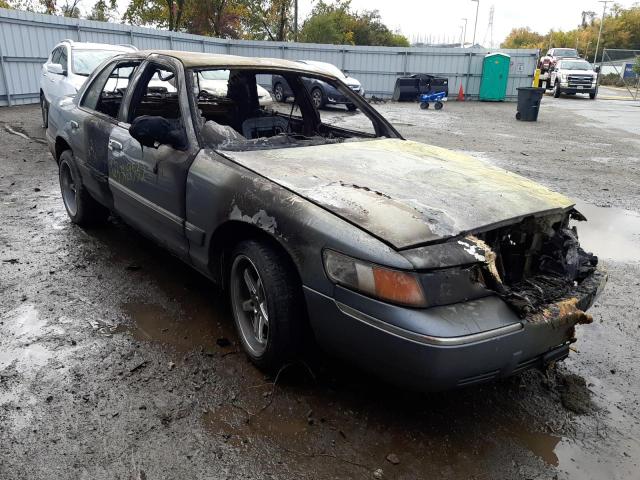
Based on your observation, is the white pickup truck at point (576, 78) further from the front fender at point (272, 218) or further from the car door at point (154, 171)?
the front fender at point (272, 218)

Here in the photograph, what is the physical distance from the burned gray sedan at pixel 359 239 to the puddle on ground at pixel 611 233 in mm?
2201

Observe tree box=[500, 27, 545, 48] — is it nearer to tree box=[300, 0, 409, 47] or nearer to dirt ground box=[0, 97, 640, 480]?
Answer: tree box=[300, 0, 409, 47]

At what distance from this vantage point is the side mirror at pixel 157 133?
10.2ft

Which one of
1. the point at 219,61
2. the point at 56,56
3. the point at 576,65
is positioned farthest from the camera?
the point at 576,65

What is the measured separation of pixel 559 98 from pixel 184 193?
28.6 m

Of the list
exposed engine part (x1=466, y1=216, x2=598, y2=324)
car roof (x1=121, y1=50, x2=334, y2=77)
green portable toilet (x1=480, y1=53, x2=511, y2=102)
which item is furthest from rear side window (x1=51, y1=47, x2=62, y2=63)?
green portable toilet (x1=480, y1=53, x2=511, y2=102)

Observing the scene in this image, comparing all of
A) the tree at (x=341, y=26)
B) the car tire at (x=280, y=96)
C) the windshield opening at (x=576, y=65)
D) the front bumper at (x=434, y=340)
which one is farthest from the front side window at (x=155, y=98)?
the tree at (x=341, y=26)

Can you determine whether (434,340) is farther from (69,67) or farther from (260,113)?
(69,67)

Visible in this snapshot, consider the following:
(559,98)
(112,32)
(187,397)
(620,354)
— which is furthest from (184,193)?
(559,98)

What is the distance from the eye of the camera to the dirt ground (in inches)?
88.0

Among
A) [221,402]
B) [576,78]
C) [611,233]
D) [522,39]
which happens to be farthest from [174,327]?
[522,39]

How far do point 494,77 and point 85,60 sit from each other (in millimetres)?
19762

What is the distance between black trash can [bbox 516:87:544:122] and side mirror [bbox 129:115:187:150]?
49.1 feet

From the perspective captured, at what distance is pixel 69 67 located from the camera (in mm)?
8984
